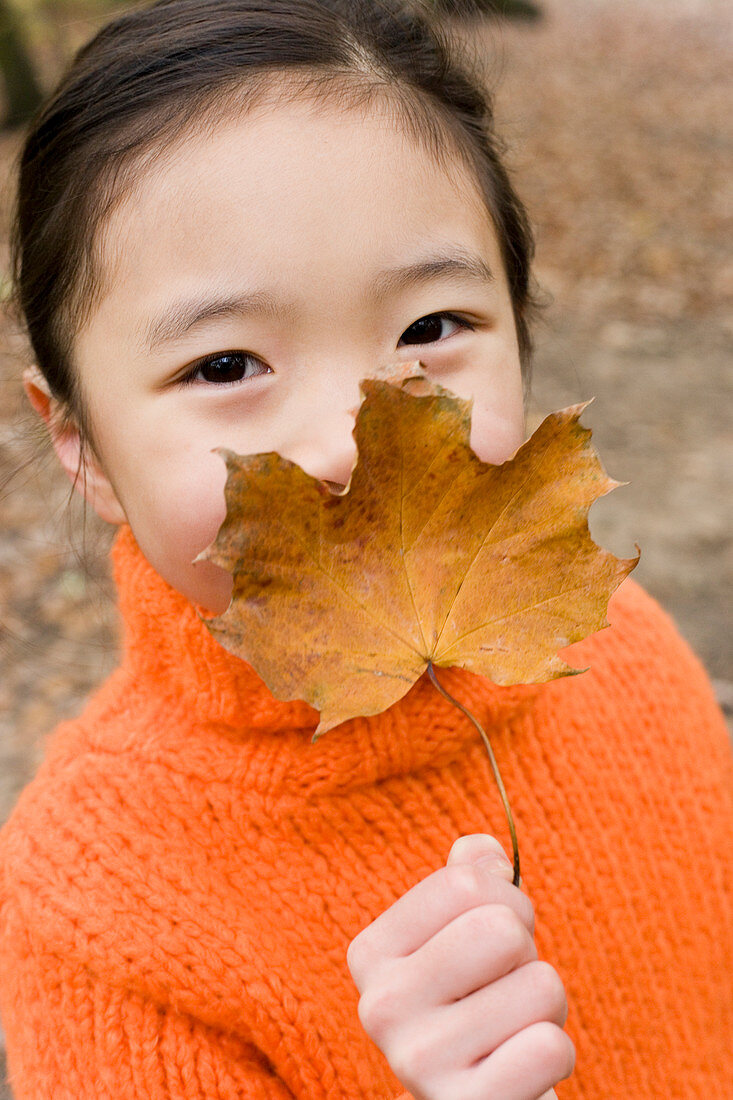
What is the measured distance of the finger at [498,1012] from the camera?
0.77 metres

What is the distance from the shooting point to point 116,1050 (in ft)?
3.33

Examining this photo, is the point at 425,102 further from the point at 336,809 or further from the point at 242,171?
the point at 336,809

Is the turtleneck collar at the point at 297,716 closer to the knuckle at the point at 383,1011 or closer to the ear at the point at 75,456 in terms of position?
the ear at the point at 75,456

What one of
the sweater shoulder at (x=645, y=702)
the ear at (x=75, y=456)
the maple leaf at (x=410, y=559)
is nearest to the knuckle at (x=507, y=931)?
the maple leaf at (x=410, y=559)

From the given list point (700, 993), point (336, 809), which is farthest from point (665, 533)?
point (336, 809)

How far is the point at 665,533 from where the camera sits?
3.84 m

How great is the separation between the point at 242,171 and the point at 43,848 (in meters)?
0.78

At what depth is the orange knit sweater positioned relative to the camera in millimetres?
1042

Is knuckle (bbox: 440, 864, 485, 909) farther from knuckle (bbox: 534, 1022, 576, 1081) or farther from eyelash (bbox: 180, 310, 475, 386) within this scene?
eyelash (bbox: 180, 310, 475, 386)

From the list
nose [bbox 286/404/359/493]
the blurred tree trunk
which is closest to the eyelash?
nose [bbox 286/404/359/493]

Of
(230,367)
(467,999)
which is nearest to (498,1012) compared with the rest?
(467,999)

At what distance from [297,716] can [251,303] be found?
454 millimetres

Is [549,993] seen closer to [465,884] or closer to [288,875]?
[465,884]

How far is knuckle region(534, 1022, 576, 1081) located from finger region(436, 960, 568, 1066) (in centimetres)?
1
